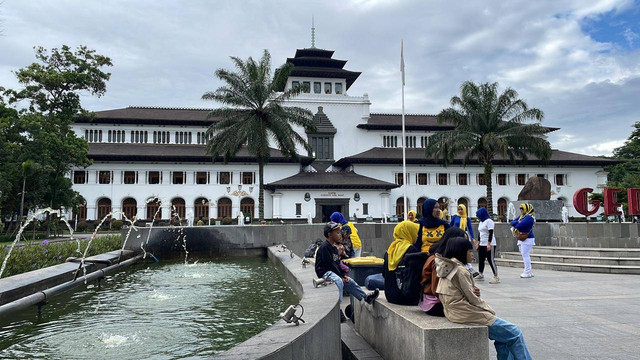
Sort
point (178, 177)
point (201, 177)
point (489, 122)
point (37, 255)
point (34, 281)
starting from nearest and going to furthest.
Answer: point (34, 281), point (37, 255), point (489, 122), point (178, 177), point (201, 177)

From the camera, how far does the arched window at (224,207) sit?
4489cm

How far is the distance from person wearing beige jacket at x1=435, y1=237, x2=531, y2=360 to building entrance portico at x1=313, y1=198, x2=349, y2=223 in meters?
39.2

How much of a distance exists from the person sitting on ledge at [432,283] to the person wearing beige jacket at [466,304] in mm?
173

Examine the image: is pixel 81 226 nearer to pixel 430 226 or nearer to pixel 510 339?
pixel 430 226

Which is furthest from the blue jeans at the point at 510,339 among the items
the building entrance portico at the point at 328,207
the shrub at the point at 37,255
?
the building entrance portico at the point at 328,207

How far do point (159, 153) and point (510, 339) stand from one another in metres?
44.4

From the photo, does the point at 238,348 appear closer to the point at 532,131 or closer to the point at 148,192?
the point at 532,131

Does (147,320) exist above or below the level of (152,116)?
below

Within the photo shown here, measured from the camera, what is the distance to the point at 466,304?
398cm

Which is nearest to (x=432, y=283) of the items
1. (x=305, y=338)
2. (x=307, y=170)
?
(x=305, y=338)

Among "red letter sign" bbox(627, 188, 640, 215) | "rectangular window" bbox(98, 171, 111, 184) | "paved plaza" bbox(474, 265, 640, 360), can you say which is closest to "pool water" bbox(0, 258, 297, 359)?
"paved plaza" bbox(474, 265, 640, 360)

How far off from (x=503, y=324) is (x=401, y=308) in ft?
3.63

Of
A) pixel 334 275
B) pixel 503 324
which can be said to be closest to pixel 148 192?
pixel 334 275

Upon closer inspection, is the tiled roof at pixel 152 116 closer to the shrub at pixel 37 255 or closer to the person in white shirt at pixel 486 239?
the shrub at pixel 37 255
